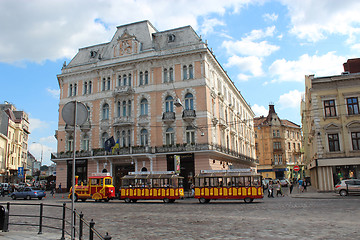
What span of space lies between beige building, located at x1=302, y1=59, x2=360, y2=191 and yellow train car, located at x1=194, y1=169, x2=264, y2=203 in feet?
41.4

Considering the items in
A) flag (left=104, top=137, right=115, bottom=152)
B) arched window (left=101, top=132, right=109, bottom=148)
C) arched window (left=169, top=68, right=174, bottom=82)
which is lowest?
flag (left=104, top=137, right=115, bottom=152)

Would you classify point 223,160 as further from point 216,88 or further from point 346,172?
point 346,172

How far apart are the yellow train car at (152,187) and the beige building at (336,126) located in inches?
648

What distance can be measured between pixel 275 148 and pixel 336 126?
45.3 meters

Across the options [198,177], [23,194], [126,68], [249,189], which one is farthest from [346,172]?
[23,194]

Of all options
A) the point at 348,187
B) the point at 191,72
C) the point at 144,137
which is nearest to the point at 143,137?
the point at 144,137

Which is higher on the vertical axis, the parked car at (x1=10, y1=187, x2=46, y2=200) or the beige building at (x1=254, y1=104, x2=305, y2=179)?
the beige building at (x1=254, y1=104, x2=305, y2=179)

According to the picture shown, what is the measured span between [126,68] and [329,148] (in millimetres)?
26190

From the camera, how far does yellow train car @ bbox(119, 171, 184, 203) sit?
25.7 m

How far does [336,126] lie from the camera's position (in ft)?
107

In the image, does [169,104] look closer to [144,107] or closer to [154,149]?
[144,107]

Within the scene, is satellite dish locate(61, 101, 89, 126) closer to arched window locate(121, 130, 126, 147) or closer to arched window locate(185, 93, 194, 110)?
arched window locate(185, 93, 194, 110)

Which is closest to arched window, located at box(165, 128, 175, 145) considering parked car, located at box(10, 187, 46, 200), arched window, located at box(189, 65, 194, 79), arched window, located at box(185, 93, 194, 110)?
arched window, located at box(185, 93, 194, 110)

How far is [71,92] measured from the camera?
4434 centimetres
